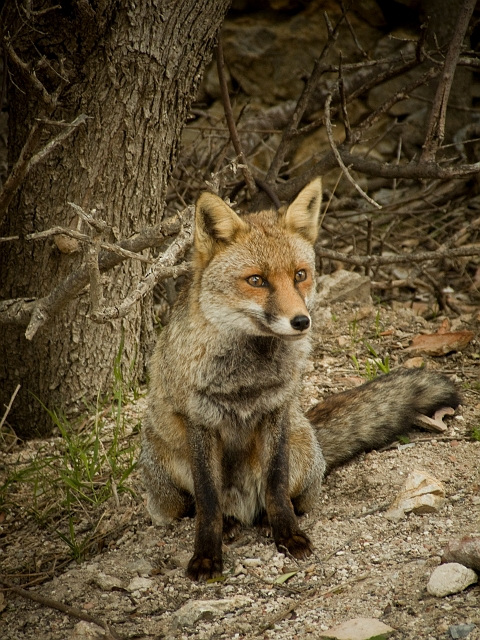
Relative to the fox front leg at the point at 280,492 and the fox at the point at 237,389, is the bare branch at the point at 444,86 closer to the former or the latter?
the fox at the point at 237,389

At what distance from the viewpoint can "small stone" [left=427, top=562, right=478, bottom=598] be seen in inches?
115

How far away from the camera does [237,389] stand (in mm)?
3828

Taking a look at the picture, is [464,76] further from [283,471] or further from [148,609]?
[148,609]

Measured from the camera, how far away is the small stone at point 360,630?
2754 millimetres

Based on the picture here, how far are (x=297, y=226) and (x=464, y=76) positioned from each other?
18.4 ft

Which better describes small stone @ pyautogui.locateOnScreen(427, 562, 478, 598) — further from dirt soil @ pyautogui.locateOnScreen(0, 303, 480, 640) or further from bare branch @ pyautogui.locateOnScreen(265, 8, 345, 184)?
bare branch @ pyautogui.locateOnScreen(265, 8, 345, 184)

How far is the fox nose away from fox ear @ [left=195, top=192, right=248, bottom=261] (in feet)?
2.33

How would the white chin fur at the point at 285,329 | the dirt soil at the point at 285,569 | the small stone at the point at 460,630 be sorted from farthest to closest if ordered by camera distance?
the white chin fur at the point at 285,329, the dirt soil at the point at 285,569, the small stone at the point at 460,630

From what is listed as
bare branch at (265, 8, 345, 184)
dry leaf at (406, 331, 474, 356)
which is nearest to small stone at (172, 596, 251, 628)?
dry leaf at (406, 331, 474, 356)

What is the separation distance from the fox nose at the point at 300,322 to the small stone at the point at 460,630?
1.47m

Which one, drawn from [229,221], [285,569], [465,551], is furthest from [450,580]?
[229,221]

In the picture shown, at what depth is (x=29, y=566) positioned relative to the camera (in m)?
4.19

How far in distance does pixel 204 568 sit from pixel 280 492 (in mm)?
598

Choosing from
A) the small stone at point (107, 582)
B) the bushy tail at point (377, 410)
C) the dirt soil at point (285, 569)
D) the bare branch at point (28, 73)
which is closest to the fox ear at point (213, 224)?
the bare branch at point (28, 73)
